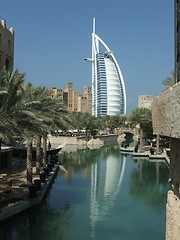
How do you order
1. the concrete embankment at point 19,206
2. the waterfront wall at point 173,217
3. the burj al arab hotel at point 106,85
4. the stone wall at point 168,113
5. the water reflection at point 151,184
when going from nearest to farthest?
the stone wall at point 168,113 → the waterfront wall at point 173,217 → the concrete embankment at point 19,206 → the water reflection at point 151,184 → the burj al arab hotel at point 106,85

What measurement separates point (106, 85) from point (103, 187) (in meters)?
159

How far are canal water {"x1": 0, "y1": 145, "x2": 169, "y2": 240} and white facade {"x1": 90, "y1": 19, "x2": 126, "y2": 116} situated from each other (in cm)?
15027

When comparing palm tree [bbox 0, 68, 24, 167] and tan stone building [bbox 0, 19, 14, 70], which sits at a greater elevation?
tan stone building [bbox 0, 19, 14, 70]

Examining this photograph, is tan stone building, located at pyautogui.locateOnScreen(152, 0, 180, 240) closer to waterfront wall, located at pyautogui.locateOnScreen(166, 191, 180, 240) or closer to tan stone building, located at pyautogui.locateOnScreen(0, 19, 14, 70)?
waterfront wall, located at pyautogui.locateOnScreen(166, 191, 180, 240)

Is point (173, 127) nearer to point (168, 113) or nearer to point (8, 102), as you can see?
point (168, 113)

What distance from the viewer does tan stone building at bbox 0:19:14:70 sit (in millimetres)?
31250

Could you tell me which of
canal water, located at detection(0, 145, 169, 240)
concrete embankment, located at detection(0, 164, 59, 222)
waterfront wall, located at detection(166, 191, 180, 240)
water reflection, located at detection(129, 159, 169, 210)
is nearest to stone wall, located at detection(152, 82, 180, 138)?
waterfront wall, located at detection(166, 191, 180, 240)

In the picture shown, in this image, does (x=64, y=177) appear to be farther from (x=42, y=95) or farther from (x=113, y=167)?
(x=113, y=167)

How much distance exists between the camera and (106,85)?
183250 mm

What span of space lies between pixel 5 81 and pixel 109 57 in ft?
587

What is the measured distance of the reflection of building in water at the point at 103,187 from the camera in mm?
18297

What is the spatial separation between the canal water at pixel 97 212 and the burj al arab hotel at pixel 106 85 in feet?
493

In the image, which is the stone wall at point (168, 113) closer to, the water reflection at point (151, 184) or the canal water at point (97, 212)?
the canal water at point (97, 212)

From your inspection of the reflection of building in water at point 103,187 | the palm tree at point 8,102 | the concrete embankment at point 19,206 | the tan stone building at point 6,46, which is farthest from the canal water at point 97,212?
the tan stone building at point 6,46
